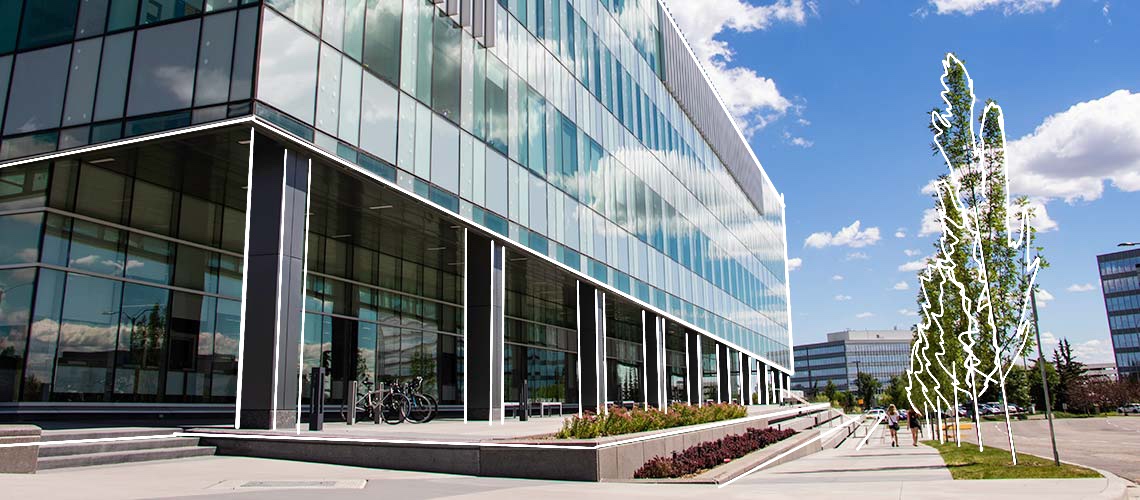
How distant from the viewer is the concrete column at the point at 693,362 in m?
48.0

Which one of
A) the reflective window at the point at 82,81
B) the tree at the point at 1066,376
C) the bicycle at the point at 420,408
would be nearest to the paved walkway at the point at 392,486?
the bicycle at the point at 420,408

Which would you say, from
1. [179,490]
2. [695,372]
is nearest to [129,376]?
[179,490]

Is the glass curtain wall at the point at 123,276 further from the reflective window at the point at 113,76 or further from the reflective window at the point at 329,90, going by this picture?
the reflective window at the point at 329,90

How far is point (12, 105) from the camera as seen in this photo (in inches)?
715

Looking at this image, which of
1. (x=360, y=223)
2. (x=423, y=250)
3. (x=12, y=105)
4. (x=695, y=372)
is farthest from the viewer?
(x=695, y=372)

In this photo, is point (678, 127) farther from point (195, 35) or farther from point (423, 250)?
point (195, 35)

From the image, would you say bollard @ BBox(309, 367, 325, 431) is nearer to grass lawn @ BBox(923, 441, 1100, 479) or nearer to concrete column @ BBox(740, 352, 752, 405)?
grass lawn @ BBox(923, 441, 1100, 479)

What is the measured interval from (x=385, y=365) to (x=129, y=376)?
891cm

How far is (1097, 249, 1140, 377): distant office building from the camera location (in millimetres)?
157000

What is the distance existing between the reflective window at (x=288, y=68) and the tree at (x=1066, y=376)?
9080 cm

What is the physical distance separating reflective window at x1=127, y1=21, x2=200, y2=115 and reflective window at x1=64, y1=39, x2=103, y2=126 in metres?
1.18

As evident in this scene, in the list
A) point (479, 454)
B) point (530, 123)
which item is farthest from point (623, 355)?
point (479, 454)

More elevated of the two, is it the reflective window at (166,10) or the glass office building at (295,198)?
the reflective window at (166,10)

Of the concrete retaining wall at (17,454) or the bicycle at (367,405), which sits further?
the bicycle at (367,405)
